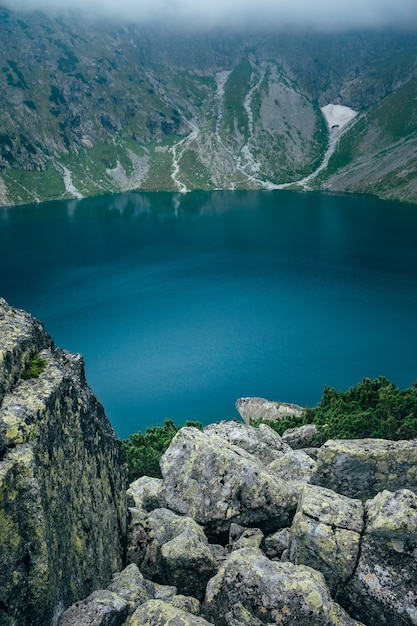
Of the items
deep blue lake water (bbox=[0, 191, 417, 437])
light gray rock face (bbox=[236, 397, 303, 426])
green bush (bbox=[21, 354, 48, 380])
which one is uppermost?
deep blue lake water (bbox=[0, 191, 417, 437])

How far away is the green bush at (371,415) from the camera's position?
2897cm

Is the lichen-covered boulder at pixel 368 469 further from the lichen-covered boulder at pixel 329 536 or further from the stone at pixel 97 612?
the stone at pixel 97 612

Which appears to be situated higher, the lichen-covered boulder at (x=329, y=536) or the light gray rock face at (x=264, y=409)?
the light gray rock face at (x=264, y=409)

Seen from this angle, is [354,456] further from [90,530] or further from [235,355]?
[235,355]

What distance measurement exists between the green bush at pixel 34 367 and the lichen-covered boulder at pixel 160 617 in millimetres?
6262

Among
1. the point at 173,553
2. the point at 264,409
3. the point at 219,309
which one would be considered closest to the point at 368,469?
the point at 173,553

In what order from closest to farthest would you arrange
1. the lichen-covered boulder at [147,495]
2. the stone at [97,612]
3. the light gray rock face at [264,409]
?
the stone at [97,612]
the lichen-covered boulder at [147,495]
the light gray rock face at [264,409]

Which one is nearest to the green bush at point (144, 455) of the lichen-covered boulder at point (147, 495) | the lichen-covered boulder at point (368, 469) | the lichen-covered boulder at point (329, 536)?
the lichen-covered boulder at point (147, 495)

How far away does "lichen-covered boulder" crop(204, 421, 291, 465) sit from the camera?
23.8 metres

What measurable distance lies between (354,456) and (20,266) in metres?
127

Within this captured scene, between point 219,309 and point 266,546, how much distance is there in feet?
264

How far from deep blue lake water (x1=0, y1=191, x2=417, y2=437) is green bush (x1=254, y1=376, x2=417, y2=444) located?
958 inches

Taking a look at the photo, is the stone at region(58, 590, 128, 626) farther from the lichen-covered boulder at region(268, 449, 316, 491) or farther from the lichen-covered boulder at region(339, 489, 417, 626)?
the lichen-covered boulder at region(268, 449, 316, 491)

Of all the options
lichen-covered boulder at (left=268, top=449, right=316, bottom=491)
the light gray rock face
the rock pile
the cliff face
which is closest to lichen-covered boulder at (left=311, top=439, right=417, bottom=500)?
the rock pile
